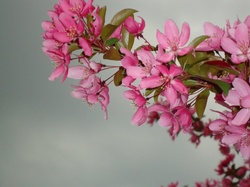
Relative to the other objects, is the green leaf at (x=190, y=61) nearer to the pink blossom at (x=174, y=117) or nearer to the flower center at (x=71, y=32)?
the pink blossom at (x=174, y=117)

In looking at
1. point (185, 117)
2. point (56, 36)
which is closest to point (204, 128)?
point (185, 117)

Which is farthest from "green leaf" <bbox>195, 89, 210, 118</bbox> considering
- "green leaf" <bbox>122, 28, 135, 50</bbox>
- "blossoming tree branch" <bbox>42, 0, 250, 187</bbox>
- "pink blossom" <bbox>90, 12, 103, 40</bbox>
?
"pink blossom" <bbox>90, 12, 103, 40</bbox>

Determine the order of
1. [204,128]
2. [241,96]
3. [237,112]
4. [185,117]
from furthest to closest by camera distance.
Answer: [204,128] < [185,117] < [237,112] < [241,96]

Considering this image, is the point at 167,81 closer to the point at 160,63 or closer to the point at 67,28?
the point at 160,63

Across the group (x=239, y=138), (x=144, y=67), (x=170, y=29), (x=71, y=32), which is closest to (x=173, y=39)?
(x=170, y=29)

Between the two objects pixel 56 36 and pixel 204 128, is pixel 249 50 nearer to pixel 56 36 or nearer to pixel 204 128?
pixel 56 36

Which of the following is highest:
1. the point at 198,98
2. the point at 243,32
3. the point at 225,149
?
the point at 243,32

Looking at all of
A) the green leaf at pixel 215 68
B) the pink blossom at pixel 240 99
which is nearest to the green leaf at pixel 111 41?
the green leaf at pixel 215 68
